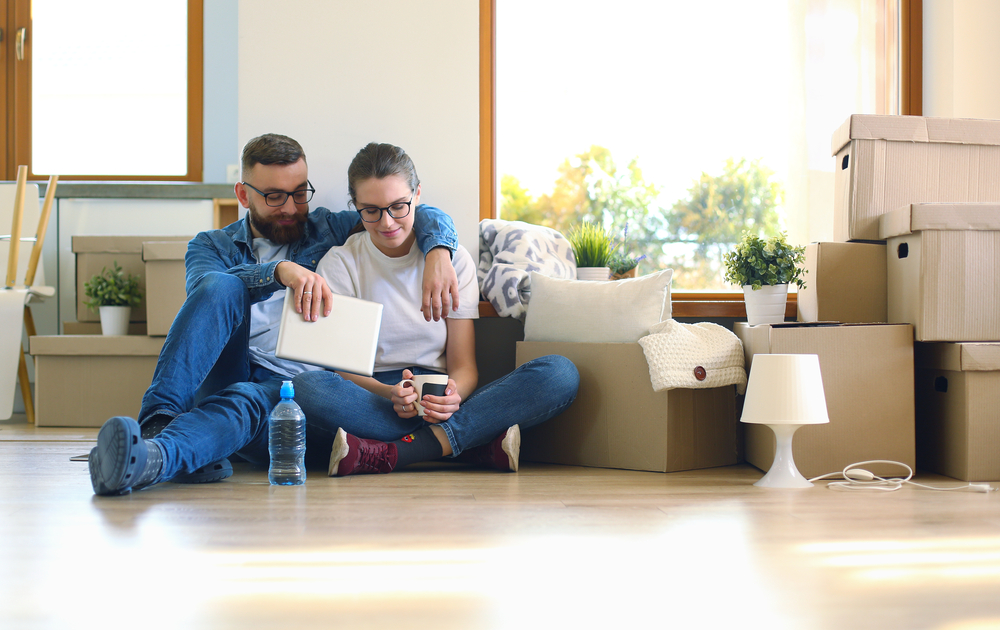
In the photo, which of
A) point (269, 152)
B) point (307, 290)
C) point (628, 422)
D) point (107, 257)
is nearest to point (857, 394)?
point (628, 422)

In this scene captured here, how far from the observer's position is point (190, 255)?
6.25 ft

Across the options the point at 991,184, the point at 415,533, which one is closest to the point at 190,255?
the point at 415,533

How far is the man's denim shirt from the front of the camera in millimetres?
1738

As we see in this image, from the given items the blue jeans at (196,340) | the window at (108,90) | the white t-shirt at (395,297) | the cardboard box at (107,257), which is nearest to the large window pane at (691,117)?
the white t-shirt at (395,297)

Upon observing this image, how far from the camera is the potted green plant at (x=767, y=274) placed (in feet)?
6.62

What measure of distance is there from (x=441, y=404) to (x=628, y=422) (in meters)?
0.47

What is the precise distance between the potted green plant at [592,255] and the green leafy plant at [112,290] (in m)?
1.59

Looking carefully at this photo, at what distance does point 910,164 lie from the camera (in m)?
2.00

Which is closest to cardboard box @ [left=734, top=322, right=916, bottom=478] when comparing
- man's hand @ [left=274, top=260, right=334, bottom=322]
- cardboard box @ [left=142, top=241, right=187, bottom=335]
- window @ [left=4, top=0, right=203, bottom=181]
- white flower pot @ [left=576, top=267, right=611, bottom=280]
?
white flower pot @ [left=576, top=267, right=611, bottom=280]

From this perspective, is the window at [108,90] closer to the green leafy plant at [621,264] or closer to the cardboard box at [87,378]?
the cardboard box at [87,378]

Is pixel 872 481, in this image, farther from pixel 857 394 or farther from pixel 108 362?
pixel 108 362

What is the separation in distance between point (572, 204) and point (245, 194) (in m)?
1.13

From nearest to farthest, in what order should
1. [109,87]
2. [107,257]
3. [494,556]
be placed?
[494,556] < [107,257] < [109,87]

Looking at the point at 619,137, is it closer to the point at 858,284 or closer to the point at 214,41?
the point at 858,284
